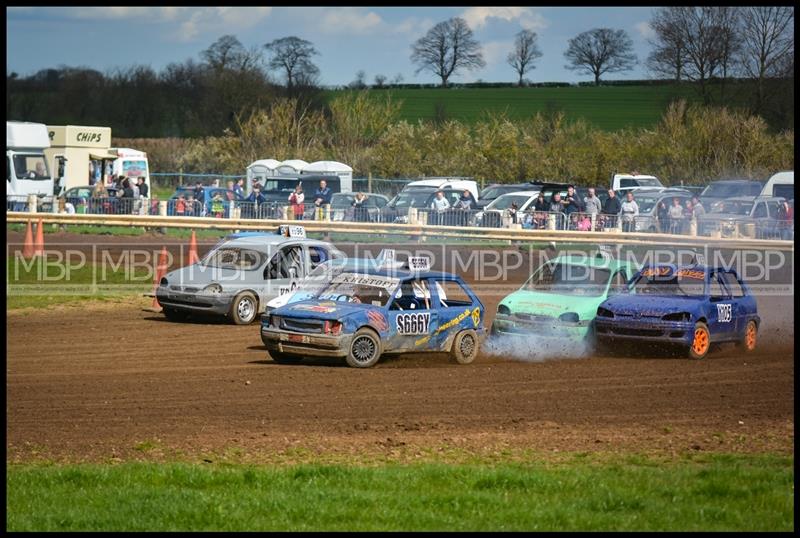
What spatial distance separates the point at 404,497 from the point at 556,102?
71.7 meters

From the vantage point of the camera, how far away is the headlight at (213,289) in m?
19.8

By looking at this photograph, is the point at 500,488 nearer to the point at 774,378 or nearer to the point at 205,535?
the point at 205,535

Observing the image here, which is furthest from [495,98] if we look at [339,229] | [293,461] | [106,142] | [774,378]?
[293,461]

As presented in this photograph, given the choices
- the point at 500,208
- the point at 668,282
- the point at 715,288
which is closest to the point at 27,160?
the point at 500,208

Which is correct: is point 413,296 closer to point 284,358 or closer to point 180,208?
point 284,358

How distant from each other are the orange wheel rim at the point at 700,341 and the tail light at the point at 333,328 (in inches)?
201

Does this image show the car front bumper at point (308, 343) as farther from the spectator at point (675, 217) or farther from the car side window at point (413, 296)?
the spectator at point (675, 217)

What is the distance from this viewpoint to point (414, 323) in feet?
52.3

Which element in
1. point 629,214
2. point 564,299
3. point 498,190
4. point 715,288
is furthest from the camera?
point 498,190

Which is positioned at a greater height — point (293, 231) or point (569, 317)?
point (293, 231)

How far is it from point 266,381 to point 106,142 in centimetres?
3569

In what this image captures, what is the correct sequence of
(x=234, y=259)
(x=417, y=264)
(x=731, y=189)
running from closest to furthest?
(x=417, y=264) → (x=234, y=259) → (x=731, y=189)

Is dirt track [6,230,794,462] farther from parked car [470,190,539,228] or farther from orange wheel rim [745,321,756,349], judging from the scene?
parked car [470,190,539,228]

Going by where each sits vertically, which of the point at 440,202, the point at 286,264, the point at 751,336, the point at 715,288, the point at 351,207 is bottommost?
the point at 751,336
